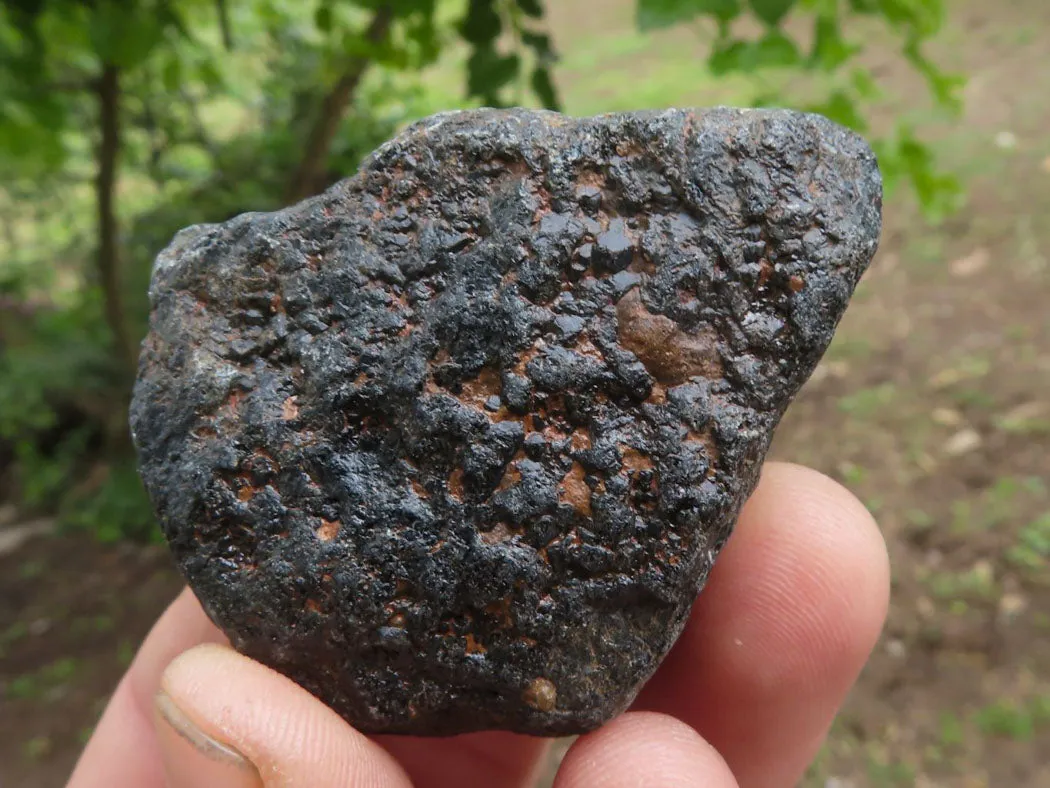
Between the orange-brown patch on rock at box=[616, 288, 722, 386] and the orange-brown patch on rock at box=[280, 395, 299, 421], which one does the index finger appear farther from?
the orange-brown patch on rock at box=[616, 288, 722, 386]

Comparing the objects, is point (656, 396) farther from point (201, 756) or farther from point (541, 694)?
point (201, 756)

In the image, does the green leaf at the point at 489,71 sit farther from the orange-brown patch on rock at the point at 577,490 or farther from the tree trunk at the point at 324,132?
the orange-brown patch on rock at the point at 577,490

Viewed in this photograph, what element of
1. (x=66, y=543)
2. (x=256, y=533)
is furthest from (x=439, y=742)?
(x=66, y=543)

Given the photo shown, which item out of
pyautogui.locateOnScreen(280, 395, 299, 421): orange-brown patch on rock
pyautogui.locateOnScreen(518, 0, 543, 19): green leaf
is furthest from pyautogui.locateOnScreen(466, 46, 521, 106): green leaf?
pyautogui.locateOnScreen(280, 395, 299, 421): orange-brown patch on rock

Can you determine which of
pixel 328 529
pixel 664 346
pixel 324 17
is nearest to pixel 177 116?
pixel 324 17

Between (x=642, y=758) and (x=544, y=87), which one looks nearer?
(x=642, y=758)

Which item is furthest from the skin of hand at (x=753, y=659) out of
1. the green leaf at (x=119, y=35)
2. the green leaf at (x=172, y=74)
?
the green leaf at (x=172, y=74)
